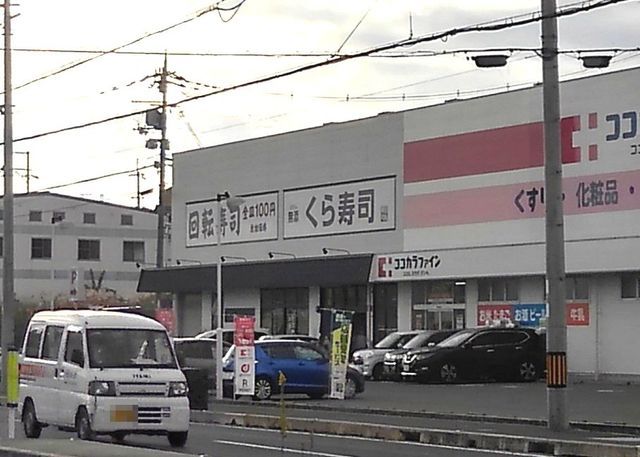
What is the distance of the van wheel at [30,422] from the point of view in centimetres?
2139

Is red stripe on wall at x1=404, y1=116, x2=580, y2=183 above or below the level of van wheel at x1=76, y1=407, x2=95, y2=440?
above

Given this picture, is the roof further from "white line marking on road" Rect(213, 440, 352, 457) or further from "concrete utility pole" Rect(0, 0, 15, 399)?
"concrete utility pole" Rect(0, 0, 15, 399)

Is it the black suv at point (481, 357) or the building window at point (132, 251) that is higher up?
the building window at point (132, 251)

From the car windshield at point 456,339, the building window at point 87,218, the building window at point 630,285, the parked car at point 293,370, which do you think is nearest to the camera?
the parked car at point 293,370

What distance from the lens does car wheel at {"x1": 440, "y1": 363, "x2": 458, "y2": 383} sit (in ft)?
129

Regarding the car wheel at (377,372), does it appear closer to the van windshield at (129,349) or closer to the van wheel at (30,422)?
the van wheel at (30,422)

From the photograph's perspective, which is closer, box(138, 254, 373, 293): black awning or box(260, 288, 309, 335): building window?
box(138, 254, 373, 293): black awning

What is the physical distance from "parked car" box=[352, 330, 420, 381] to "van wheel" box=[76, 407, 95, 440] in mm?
22341

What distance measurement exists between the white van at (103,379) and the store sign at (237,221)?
2909cm

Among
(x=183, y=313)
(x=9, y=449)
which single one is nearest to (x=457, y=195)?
(x=183, y=313)

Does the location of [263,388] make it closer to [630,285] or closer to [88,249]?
[630,285]

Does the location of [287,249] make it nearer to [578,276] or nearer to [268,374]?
[578,276]

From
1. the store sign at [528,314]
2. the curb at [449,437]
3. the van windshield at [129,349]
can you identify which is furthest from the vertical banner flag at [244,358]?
the store sign at [528,314]

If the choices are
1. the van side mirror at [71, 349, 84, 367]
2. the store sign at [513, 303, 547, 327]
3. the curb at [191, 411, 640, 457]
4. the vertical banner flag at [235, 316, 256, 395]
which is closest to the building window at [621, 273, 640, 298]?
the store sign at [513, 303, 547, 327]
